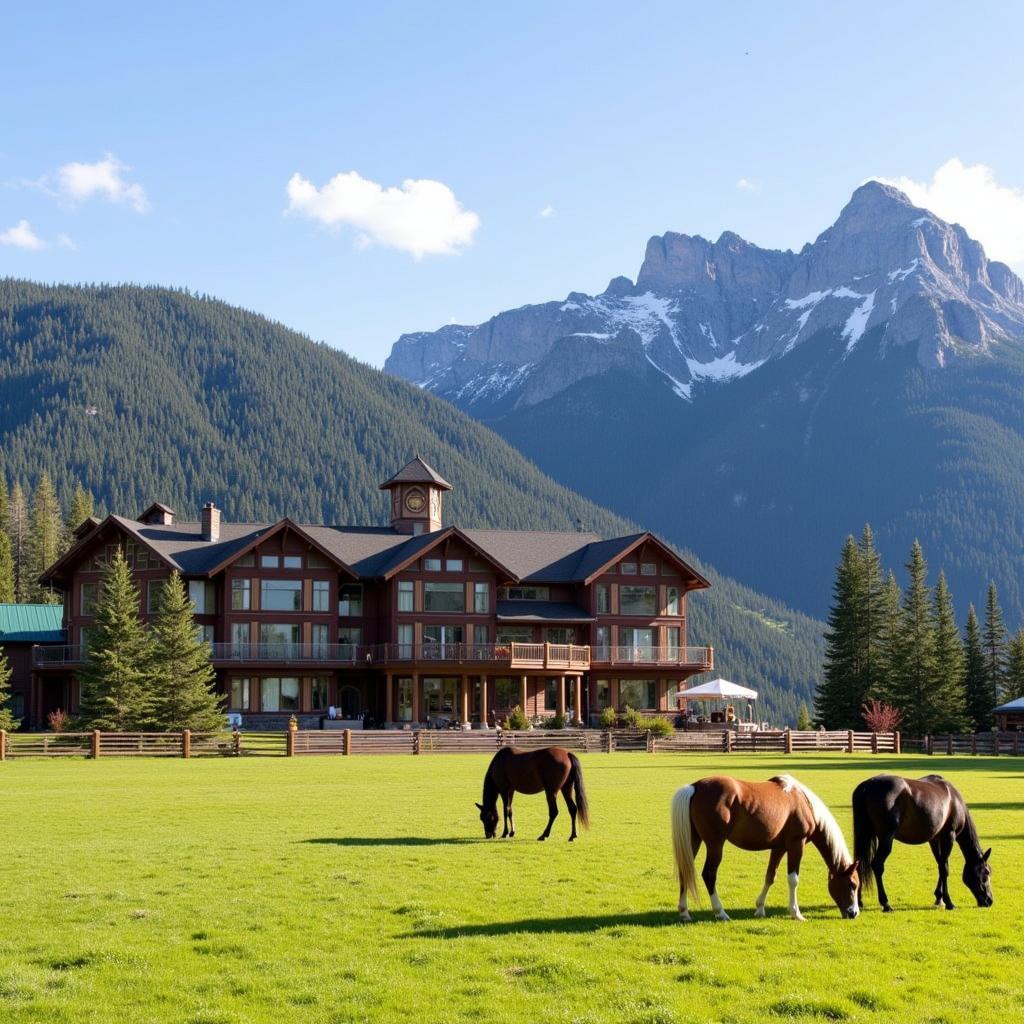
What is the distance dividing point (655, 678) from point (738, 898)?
193 feet

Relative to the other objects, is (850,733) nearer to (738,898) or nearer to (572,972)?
(738,898)

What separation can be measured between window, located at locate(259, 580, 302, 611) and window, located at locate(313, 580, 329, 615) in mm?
771

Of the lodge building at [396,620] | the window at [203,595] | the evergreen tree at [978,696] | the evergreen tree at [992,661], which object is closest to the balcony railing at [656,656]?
the lodge building at [396,620]

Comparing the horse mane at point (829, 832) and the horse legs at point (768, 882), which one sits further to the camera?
the horse mane at point (829, 832)

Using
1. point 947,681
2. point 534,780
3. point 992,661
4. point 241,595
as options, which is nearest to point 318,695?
point 241,595

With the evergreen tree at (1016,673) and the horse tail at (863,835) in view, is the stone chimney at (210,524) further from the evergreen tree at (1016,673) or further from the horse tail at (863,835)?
the horse tail at (863,835)

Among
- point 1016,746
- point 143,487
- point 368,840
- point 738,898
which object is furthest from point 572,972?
point 143,487

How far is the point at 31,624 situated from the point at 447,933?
66750 mm

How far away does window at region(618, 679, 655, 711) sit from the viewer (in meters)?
73.1

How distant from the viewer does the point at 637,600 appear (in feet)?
239

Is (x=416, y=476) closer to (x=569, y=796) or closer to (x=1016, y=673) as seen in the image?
(x=1016, y=673)

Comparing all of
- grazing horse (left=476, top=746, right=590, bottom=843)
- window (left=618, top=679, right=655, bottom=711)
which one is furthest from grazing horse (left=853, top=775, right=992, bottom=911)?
window (left=618, top=679, right=655, bottom=711)

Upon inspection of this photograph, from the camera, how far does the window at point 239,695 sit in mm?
→ 67000

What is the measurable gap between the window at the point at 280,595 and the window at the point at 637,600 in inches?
675
